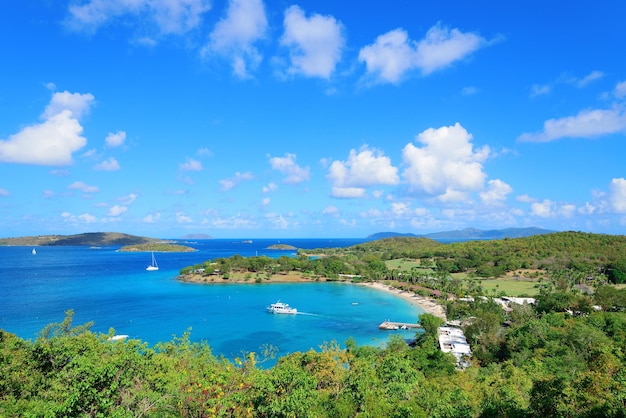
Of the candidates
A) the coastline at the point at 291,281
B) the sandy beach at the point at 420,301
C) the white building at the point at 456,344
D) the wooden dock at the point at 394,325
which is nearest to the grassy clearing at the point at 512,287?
the sandy beach at the point at 420,301

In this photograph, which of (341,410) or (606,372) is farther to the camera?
(606,372)

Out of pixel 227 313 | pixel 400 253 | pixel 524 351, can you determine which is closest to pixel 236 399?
pixel 524 351

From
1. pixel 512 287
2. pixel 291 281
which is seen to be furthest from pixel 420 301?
pixel 291 281

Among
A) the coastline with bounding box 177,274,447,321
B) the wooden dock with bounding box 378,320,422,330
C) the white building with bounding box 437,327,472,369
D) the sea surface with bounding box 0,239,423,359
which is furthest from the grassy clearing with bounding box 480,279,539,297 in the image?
the white building with bounding box 437,327,472,369

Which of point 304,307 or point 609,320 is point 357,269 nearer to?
point 304,307

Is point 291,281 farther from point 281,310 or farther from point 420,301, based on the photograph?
point 420,301

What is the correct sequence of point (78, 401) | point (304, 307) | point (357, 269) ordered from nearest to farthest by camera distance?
point (78, 401) < point (304, 307) < point (357, 269)
